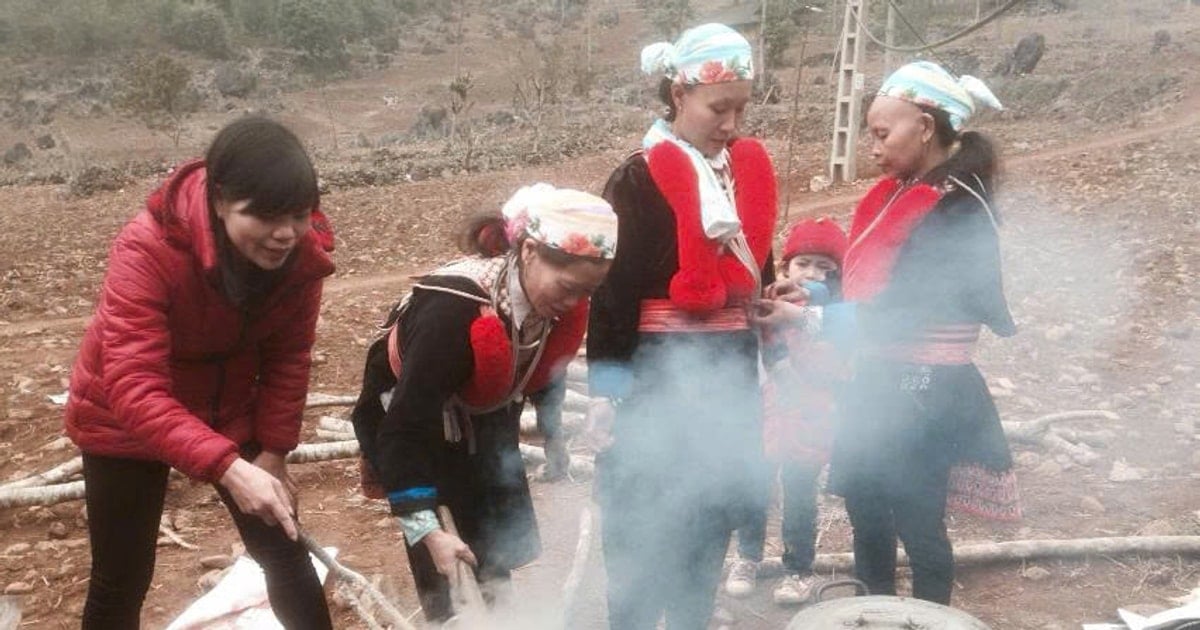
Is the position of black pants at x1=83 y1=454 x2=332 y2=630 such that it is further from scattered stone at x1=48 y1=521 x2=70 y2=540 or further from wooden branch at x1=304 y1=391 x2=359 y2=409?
wooden branch at x1=304 y1=391 x2=359 y2=409

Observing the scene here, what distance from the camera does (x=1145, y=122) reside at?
Answer: 16.2m

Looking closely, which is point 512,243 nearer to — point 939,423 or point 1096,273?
point 939,423

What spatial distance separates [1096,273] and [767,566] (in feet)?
17.7

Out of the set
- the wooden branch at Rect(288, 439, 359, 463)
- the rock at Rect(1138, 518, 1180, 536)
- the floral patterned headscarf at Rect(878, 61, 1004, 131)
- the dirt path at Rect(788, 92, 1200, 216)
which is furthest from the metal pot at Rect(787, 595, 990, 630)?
the dirt path at Rect(788, 92, 1200, 216)

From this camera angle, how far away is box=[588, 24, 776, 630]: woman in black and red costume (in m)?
2.59

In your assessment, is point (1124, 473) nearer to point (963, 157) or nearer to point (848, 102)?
point (963, 157)

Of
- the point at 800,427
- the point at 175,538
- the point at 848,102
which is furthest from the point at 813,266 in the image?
the point at 848,102

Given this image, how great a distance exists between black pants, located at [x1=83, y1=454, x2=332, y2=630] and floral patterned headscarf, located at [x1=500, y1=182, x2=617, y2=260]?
3.45 ft

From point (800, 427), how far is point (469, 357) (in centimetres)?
169

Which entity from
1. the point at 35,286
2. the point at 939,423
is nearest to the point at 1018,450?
the point at 939,423

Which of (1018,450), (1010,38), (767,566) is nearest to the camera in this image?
(767,566)

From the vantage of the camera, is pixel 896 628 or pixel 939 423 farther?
pixel 939 423

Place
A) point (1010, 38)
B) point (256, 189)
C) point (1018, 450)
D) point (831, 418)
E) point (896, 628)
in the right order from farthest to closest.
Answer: point (1010, 38)
point (1018, 450)
point (831, 418)
point (256, 189)
point (896, 628)

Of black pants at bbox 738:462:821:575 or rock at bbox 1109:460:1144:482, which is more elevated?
black pants at bbox 738:462:821:575
